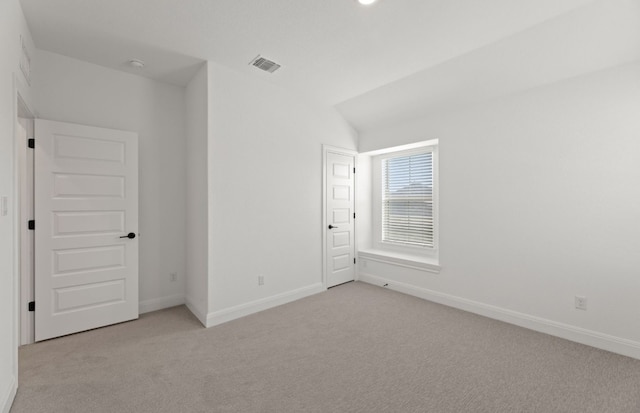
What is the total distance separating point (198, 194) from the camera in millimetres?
3350

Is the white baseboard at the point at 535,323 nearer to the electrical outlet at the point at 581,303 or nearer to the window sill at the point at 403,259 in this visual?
the electrical outlet at the point at 581,303

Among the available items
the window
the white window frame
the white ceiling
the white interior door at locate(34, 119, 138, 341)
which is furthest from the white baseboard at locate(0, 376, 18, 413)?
the window

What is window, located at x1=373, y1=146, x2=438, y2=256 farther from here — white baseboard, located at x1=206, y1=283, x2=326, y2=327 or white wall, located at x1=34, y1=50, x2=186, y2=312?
white wall, located at x1=34, y1=50, x2=186, y2=312

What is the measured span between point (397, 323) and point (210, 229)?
2340 millimetres

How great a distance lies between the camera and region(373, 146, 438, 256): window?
171 inches

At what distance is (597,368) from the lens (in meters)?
2.30

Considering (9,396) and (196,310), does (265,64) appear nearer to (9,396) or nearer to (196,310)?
(196,310)

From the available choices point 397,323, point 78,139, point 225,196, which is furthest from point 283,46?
point 397,323

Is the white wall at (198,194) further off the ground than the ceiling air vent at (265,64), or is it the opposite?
the ceiling air vent at (265,64)

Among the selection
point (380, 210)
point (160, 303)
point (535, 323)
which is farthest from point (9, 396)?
point (380, 210)

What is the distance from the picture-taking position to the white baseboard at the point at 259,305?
3.14 metres

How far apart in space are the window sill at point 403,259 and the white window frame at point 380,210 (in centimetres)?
10

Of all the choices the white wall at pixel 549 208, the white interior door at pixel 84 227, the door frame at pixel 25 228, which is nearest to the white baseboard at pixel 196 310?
the white interior door at pixel 84 227

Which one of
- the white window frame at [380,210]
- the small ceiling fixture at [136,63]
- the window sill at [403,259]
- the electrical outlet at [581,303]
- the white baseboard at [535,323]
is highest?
the small ceiling fixture at [136,63]
